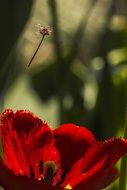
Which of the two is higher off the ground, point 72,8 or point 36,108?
point 72,8

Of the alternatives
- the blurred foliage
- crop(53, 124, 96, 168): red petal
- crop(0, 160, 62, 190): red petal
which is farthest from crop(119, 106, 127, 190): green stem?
the blurred foliage

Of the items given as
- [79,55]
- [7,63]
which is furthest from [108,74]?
[7,63]

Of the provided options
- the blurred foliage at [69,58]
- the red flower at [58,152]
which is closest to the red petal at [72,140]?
the red flower at [58,152]

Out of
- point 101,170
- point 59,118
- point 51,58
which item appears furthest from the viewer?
point 51,58

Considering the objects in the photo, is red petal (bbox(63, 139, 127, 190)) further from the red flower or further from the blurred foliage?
the blurred foliage

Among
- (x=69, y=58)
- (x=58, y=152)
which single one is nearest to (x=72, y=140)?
(x=58, y=152)

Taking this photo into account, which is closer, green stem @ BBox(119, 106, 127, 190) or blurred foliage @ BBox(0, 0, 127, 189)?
green stem @ BBox(119, 106, 127, 190)

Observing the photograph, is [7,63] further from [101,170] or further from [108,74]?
[101,170]

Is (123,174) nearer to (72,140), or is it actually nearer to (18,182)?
(72,140)
